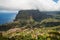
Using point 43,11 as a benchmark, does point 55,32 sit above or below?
below

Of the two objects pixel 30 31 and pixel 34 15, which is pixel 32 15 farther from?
pixel 30 31

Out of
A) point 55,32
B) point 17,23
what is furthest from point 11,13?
point 55,32

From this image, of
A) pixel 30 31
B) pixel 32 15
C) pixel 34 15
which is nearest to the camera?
pixel 30 31

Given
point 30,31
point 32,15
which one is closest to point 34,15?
point 32,15

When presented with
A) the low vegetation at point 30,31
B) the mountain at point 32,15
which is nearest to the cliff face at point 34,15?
the mountain at point 32,15

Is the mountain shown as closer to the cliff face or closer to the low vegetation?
the cliff face

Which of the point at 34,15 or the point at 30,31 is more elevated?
the point at 34,15

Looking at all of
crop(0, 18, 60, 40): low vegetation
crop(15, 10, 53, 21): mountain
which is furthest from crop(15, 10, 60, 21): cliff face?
crop(0, 18, 60, 40): low vegetation

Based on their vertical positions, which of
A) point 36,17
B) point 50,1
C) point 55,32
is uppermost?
point 50,1

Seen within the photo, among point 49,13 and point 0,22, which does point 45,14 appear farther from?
point 0,22

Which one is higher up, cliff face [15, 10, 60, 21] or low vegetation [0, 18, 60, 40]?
cliff face [15, 10, 60, 21]

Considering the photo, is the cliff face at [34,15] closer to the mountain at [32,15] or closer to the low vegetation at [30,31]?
the mountain at [32,15]
